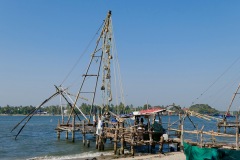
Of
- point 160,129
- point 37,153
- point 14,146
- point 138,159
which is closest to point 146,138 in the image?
point 160,129

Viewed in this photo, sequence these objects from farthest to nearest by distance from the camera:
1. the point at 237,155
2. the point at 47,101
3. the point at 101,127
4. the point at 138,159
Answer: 1. the point at 47,101
2. the point at 101,127
3. the point at 138,159
4. the point at 237,155

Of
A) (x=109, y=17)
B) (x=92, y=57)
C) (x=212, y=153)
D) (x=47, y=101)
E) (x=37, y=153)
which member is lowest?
(x=37, y=153)

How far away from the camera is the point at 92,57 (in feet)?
112

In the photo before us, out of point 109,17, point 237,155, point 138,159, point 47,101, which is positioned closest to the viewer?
point 237,155

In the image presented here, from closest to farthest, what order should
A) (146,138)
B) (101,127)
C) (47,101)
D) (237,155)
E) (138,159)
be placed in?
(237,155), (138,159), (146,138), (101,127), (47,101)

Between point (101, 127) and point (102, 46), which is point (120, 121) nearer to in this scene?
point (101, 127)

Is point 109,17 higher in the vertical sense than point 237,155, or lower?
higher

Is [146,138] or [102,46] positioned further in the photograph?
[102,46]

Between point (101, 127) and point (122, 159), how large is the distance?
6.20 metres

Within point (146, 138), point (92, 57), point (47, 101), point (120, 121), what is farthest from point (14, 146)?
point (146, 138)

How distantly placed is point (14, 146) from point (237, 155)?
26586 millimetres

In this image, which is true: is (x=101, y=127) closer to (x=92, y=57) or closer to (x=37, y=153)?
(x=37, y=153)

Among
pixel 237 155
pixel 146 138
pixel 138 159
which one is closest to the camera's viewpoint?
pixel 237 155

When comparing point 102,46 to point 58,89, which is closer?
point 102,46
